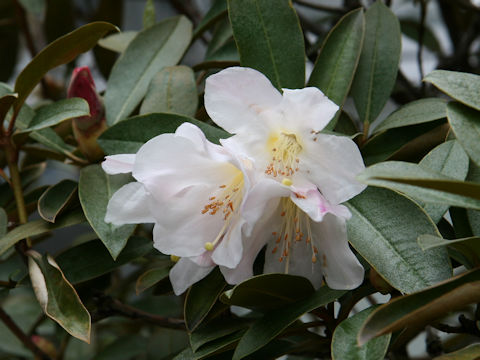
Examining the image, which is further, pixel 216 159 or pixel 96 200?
pixel 96 200

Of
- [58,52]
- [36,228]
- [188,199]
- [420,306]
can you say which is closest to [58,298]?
[36,228]

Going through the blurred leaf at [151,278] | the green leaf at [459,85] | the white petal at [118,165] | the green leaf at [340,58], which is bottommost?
the blurred leaf at [151,278]

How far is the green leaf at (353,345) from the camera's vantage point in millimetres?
627

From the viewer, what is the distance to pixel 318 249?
72 cm

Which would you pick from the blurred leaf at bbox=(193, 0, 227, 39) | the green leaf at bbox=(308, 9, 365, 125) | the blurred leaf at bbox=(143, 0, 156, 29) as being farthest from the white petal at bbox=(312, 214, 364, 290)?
the blurred leaf at bbox=(143, 0, 156, 29)

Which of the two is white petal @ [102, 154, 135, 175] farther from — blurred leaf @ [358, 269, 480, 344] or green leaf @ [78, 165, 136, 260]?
blurred leaf @ [358, 269, 480, 344]

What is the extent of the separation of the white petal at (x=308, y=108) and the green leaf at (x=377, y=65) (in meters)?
0.25

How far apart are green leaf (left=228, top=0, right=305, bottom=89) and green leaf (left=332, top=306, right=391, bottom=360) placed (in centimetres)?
33

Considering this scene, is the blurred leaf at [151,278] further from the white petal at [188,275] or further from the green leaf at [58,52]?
the green leaf at [58,52]

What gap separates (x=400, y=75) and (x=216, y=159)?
847 millimetres

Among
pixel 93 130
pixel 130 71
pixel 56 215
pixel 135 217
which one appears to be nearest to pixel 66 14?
pixel 130 71

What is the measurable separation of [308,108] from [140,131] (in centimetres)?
25

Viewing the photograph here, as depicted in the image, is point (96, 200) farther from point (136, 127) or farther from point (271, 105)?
point (271, 105)

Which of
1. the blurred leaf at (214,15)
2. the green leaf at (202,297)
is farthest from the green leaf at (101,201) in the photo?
the blurred leaf at (214,15)
